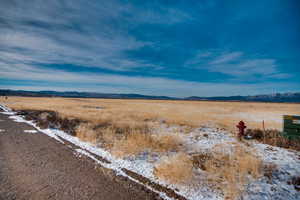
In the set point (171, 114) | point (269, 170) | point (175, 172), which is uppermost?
point (175, 172)

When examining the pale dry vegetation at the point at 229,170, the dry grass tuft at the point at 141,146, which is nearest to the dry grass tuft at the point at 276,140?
the pale dry vegetation at the point at 229,170

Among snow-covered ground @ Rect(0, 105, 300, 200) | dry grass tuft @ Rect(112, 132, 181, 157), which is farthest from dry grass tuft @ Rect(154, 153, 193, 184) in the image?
dry grass tuft @ Rect(112, 132, 181, 157)

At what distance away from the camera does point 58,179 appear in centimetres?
438

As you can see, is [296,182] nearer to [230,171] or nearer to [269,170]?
[269,170]

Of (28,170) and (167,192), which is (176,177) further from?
(28,170)

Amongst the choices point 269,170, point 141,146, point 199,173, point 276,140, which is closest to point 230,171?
point 199,173

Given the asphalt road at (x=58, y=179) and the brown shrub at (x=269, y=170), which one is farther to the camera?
the brown shrub at (x=269, y=170)

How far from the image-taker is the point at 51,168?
505 cm

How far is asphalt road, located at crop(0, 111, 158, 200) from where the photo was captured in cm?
376

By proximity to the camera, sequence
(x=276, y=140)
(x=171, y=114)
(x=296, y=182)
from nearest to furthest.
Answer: (x=296, y=182) < (x=276, y=140) < (x=171, y=114)

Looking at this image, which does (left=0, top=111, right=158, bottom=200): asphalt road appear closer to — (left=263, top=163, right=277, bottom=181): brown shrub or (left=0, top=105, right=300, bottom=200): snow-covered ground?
(left=0, top=105, right=300, bottom=200): snow-covered ground

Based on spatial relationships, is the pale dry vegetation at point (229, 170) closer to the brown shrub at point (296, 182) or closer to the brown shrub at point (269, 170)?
the brown shrub at point (269, 170)

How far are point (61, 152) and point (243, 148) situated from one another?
8.23 m

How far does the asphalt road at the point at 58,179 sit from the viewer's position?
3760 mm
